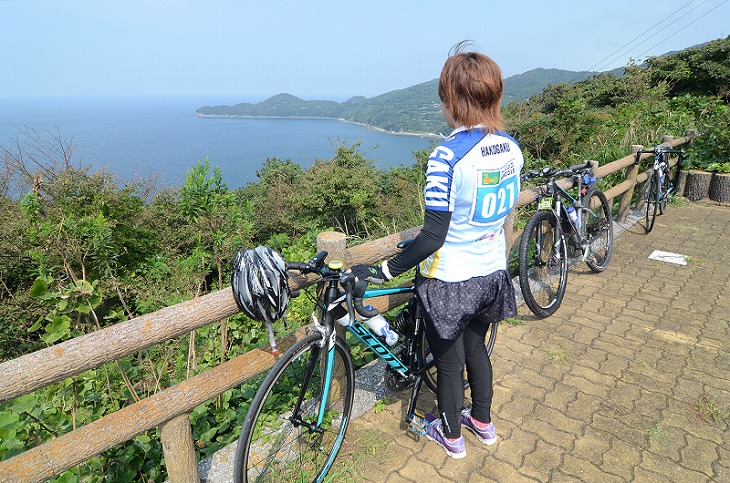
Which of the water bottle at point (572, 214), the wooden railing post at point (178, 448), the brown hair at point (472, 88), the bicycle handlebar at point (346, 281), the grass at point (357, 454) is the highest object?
the brown hair at point (472, 88)

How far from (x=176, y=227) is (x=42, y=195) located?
4117 millimetres

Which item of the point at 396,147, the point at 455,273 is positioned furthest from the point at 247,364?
the point at 396,147

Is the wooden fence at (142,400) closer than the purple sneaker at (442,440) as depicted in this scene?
Yes

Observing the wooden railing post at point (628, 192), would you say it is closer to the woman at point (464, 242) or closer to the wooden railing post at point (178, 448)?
the woman at point (464, 242)

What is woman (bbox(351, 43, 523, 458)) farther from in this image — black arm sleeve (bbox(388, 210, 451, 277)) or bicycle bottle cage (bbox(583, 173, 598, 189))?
bicycle bottle cage (bbox(583, 173, 598, 189))

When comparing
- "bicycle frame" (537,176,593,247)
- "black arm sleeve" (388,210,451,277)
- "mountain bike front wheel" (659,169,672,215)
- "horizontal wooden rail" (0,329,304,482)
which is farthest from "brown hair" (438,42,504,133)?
"mountain bike front wheel" (659,169,672,215)

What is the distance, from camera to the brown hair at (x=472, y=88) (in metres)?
1.71

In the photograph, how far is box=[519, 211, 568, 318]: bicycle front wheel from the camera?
12.1ft

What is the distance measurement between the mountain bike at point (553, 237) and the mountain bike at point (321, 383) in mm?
1512

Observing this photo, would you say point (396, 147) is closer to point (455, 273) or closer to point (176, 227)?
point (176, 227)

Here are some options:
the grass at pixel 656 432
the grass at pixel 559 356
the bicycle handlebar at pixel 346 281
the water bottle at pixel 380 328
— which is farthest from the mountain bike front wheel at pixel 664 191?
the bicycle handlebar at pixel 346 281

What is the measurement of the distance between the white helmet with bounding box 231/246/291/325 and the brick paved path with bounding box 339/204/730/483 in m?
1.11

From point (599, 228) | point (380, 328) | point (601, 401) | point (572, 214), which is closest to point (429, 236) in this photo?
point (380, 328)

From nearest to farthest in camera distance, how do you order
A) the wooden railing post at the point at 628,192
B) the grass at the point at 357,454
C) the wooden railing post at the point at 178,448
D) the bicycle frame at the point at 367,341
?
the wooden railing post at the point at 178,448, the bicycle frame at the point at 367,341, the grass at the point at 357,454, the wooden railing post at the point at 628,192
